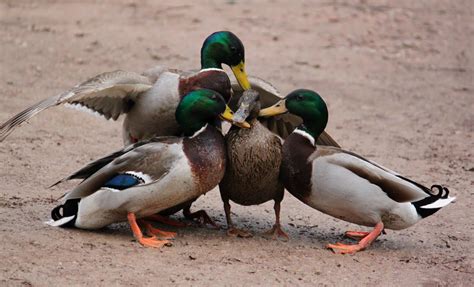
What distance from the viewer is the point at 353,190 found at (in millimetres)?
6457

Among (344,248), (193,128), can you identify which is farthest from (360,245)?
(193,128)

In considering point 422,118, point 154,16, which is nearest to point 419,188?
point 422,118

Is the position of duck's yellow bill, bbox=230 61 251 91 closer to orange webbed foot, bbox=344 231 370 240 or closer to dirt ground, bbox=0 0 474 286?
dirt ground, bbox=0 0 474 286

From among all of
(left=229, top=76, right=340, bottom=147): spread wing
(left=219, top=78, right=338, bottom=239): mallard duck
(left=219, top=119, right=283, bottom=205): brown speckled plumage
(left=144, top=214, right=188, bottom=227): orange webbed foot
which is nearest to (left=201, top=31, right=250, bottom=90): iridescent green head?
(left=229, top=76, right=340, bottom=147): spread wing

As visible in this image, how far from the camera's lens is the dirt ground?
19.8 feet

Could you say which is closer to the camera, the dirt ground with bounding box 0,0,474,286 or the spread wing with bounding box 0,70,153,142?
the dirt ground with bounding box 0,0,474,286

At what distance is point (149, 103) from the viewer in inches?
285

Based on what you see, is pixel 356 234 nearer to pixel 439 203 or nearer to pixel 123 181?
pixel 439 203

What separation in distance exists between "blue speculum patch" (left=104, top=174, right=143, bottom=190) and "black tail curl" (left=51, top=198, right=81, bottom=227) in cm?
28

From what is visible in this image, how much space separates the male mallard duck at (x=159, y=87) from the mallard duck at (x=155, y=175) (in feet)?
1.90

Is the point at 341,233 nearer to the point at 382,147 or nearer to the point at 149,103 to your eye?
the point at 149,103

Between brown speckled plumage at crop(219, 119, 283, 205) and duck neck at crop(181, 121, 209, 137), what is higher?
duck neck at crop(181, 121, 209, 137)

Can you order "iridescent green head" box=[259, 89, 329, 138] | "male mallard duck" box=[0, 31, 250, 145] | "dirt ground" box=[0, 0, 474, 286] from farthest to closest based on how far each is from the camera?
"male mallard duck" box=[0, 31, 250, 145]
"iridescent green head" box=[259, 89, 329, 138]
"dirt ground" box=[0, 0, 474, 286]

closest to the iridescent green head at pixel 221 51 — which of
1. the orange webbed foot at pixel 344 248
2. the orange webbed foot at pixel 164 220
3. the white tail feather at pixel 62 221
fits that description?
the orange webbed foot at pixel 164 220
